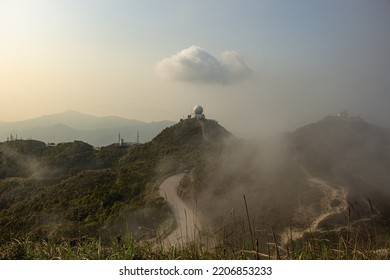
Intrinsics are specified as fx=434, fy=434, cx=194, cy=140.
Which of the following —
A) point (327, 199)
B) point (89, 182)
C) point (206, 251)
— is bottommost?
point (327, 199)

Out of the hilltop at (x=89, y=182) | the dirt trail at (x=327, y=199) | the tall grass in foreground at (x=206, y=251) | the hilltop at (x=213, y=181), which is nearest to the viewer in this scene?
the tall grass in foreground at (x=206, y=251)

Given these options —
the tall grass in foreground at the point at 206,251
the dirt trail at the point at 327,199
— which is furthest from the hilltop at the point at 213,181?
the tall grass in foreground at the point at 206,251

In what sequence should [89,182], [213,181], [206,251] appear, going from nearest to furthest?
[206,251]
[213,181]
[89,182]

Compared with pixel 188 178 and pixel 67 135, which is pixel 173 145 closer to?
pixel 188 178

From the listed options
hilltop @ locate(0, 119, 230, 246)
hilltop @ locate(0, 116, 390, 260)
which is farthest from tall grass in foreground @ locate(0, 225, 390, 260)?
hilltop @ locate(0, 119, 230, 246)

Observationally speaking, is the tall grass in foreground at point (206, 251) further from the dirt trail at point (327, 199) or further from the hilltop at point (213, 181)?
the dirt trail at point (327, 199)

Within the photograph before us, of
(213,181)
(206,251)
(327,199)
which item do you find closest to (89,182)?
(213,181)

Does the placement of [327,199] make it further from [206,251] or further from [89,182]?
[206,251]

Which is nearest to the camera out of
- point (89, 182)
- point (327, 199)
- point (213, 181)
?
point (327, 199)

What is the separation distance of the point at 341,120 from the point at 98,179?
43.1 ft

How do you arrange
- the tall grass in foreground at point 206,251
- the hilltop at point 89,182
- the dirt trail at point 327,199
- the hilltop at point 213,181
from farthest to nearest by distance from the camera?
the hilltop at point 89,182 < the hilltop at point 213,181 < the dirt trail at point 327,199 < the tall grass in foreground at point 206,251

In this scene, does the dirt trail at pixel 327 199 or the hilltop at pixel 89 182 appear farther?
the hilltop at pixel 89 182

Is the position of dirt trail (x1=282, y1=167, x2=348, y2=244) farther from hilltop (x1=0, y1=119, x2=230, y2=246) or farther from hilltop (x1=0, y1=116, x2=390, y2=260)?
hilltop (x1=0, y1=119, x2=230, y2=246)

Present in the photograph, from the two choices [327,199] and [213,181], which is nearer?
[327,199]
